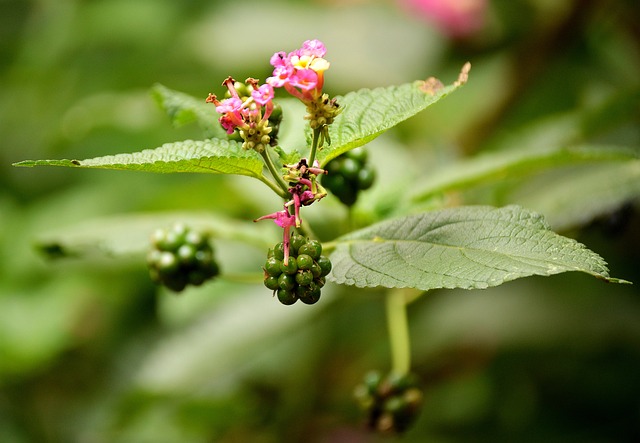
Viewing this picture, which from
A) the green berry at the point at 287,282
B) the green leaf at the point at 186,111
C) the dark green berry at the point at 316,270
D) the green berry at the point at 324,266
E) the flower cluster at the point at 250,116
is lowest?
the green berry at the point at 287,282

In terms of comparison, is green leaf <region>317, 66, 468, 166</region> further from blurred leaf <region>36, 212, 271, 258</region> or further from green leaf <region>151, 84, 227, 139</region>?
blurred leaf <region>36, 212, 271, 258</region>

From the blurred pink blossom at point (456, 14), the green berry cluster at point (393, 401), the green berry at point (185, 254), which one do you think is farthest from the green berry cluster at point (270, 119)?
the blurred pink blossom at point (456, 14)

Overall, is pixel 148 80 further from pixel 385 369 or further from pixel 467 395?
pixel 467 395

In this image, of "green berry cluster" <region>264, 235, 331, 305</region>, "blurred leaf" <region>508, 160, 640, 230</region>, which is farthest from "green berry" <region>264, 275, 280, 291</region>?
"blurred leaf" <region>508, 160, 640, 230</region>

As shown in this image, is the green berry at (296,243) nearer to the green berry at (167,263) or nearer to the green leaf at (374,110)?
the green leaf at (374,110)

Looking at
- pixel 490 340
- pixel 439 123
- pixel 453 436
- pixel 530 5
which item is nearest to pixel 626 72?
pixel 530 5

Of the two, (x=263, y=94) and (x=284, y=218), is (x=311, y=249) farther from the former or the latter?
(x=263, y=94)

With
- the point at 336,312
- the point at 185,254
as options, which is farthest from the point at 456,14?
the point at 185,254

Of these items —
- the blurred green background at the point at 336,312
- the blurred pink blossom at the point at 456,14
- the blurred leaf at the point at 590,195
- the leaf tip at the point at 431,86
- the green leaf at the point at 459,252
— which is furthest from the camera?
the blurred pink blossom at the point at 456,14
